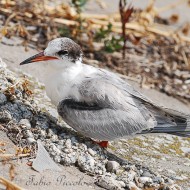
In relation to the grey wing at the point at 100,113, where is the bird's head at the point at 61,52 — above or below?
above

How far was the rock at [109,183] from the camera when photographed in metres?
4.43

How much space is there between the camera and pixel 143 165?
16.1ft

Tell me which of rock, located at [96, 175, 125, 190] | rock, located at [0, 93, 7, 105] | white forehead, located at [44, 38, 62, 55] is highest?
white forehead, located at [44, 38, 62, 55]

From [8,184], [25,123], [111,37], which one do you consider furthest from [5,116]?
[111,37]

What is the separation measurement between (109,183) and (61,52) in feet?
3.74

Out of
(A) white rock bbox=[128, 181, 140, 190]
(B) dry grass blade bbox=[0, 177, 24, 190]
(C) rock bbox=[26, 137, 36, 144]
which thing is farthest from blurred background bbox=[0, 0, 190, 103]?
(B) dry grass blade bbox=[0, 177, 24, 190]

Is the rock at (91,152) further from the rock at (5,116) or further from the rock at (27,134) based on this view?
the rock at (5,116)

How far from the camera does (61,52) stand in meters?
5.00

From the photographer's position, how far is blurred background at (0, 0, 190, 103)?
6.71m

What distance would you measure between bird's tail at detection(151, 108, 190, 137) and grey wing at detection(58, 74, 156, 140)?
0.64 ft

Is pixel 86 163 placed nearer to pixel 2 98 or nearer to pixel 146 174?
pixel 146 174

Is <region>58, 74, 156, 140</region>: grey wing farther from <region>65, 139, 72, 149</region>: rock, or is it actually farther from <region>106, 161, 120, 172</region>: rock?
<region>106, 161, 120, 172</region>: rock

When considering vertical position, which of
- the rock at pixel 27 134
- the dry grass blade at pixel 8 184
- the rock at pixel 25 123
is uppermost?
the rock at pixel 25 123

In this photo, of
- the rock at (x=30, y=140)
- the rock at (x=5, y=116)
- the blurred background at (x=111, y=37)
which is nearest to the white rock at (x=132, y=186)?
the rock at (x=30, y=140)
